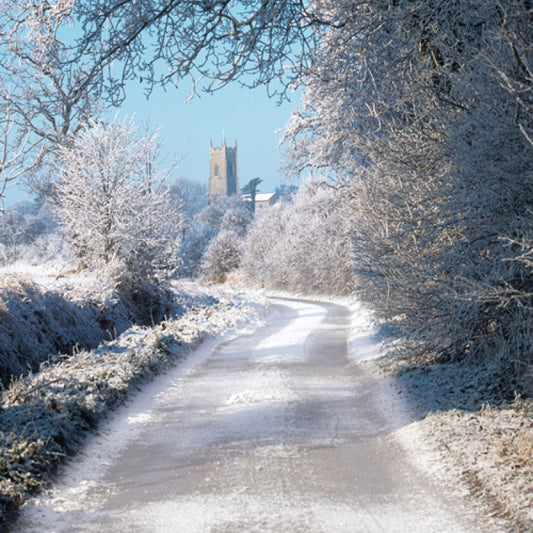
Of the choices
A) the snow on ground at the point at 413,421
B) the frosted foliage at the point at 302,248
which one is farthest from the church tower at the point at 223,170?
the snow on ground at the point at 413,421

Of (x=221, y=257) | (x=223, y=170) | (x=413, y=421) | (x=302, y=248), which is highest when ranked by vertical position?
(x=223, y=170)

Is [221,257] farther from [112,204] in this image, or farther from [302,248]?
[112,204]

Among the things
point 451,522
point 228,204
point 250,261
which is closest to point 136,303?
point 451,522

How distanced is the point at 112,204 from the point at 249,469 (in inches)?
693

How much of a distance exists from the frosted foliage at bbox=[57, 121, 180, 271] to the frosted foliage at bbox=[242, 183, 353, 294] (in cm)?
1578

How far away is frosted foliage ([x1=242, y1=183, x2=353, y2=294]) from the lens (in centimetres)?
4266

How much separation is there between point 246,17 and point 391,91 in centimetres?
311

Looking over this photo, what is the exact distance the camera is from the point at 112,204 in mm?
22328

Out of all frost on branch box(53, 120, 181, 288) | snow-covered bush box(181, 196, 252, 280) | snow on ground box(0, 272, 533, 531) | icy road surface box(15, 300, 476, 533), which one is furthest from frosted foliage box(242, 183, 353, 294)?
icy road surface box(15, 300, 476, 533)

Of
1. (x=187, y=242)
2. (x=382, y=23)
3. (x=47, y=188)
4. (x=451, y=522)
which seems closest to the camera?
(x=451, y=522)

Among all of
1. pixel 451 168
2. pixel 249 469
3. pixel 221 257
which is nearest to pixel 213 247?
pixel 221 257

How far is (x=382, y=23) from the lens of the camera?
6.68 metres

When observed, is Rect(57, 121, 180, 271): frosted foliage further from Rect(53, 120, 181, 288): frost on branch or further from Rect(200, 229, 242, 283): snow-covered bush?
Rect(200, 229, 242, 283): snow-covered bush

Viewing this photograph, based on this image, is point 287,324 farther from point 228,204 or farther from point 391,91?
point 228,204
